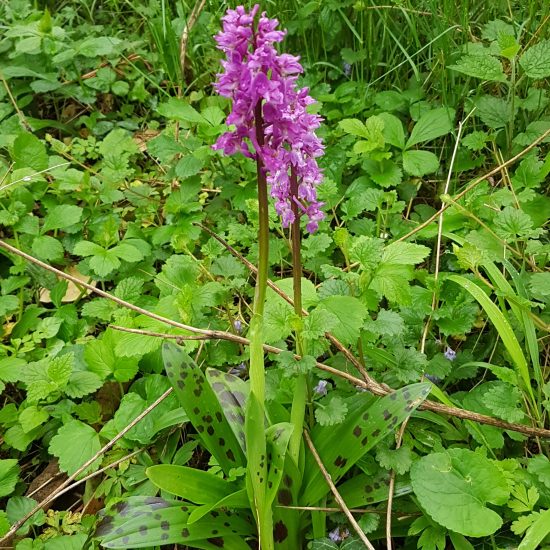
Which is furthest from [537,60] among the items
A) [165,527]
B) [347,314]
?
[165,527]

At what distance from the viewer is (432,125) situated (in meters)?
2.87

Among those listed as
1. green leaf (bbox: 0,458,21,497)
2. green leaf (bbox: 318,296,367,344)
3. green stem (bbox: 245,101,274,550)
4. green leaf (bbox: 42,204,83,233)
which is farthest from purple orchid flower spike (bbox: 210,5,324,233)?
green leaf (bbox: 42,204,83,233)

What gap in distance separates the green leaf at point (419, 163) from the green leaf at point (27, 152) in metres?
1.85

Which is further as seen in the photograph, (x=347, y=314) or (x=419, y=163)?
(x=419, y=163)

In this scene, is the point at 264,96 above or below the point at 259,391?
above

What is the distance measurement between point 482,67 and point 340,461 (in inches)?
70.2

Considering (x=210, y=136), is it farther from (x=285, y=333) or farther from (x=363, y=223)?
(x=285, y=333)

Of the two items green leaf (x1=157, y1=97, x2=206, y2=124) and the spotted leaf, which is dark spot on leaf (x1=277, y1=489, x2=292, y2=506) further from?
green leaf (x1=157, y1=97, x2=206, y2=124)

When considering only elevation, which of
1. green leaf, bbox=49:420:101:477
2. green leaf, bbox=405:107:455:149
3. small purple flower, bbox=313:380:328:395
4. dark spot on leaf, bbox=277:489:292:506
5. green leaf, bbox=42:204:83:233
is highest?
green leaf, bbox=405:107:455:149

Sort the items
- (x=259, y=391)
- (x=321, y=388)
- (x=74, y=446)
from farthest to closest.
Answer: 1. (x=74, y=446)
2. (x=321, y=388)
3. (x=259, y=391)

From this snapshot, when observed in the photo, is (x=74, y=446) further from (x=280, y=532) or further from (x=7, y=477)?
(x=280, y=532)

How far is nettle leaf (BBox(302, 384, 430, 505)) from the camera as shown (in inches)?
66.9

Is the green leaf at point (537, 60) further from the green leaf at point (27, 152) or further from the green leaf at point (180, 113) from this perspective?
the green leaf at point (27, 152)

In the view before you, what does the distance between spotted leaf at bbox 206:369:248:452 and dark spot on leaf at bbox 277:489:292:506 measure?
16 cm
